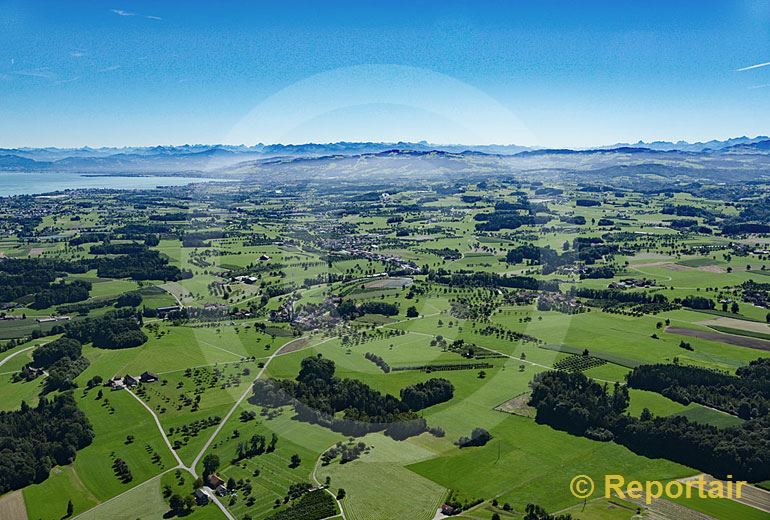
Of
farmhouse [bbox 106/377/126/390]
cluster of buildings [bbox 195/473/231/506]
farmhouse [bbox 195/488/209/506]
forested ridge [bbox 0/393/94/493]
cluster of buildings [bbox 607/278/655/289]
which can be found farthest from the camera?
cluster of buildings [bbox 607/278/655/289]

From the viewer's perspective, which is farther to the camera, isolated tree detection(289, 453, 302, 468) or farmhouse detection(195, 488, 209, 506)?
isolated tree detection(289, 453, 302, 468)

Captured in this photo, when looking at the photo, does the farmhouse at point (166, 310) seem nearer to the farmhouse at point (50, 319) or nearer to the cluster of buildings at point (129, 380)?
the farmhouse at point (50, 319)

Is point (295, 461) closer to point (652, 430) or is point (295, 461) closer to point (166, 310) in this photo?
point (652, 430)

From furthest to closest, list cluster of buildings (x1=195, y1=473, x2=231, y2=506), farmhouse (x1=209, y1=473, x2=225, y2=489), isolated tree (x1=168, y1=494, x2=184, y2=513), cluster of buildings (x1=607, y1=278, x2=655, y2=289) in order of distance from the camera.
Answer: cluster of buildings (x1=607, y1=278, x2=655, y2=289) → farmhouse (x1=209, y1=473, x2=225, y2=489) → cluster of buildings (x1=195, y1=473, x2=231, y2=506) → isolated tree (x1=168, y1=494, x2=184, y2=513)

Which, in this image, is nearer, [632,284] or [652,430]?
[652,430]

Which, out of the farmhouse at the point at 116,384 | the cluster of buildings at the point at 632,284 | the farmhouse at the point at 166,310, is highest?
the farmhouse at the point at 166,310

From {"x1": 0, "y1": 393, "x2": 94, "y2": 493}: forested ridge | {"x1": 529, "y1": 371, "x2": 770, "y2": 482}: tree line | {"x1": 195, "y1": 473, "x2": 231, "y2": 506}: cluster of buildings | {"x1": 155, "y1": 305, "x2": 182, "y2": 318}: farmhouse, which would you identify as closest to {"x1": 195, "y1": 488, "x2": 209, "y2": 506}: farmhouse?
{"x1": 195, "y1": 473, "x2": 231, "y2": 506}: cluster of buildings

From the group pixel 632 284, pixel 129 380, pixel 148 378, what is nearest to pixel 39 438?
pixel 129 380

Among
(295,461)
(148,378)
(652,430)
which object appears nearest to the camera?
(295,461)

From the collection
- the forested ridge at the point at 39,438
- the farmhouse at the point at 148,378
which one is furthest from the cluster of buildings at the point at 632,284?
the forested ridge at the point at 39,438

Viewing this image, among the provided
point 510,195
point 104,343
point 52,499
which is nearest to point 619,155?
point 510,195

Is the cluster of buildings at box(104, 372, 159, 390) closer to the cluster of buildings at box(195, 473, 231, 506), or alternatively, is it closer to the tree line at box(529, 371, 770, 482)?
the cluster of buildings at box(195, 473, 231, 506)
